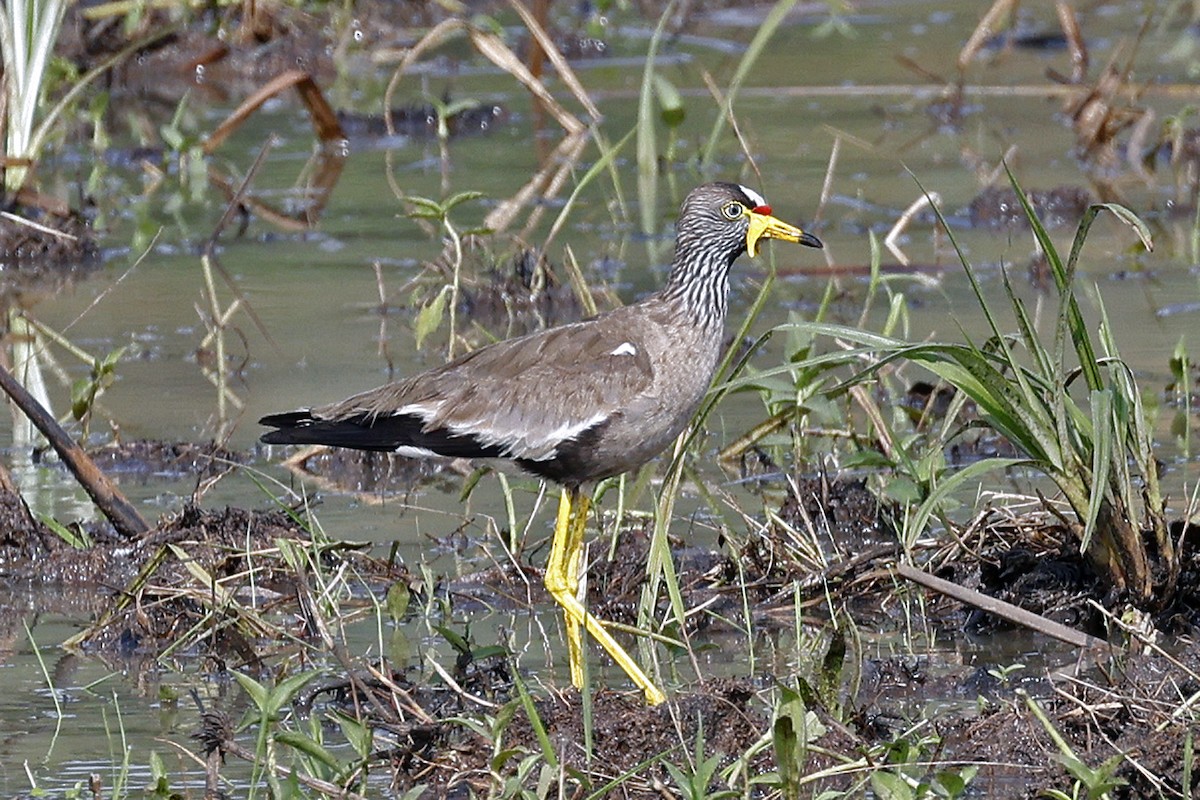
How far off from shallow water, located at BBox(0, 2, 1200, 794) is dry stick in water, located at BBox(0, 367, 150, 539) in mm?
342

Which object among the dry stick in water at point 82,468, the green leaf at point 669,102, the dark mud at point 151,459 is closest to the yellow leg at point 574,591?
the dry stick in water at point 82,468

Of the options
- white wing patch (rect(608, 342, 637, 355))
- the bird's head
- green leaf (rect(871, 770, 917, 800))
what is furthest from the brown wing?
green leaf (rect(871, 770, 917, 800))

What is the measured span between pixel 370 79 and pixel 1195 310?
7918 millimetres

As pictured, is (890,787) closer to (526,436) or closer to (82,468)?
(526,436)

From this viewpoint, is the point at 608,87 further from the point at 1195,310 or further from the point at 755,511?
the point at 755,511

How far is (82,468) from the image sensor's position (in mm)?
6316

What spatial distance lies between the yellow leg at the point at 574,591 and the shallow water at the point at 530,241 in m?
0.12

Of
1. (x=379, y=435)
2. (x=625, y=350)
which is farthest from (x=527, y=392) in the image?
(x=379, y=435)

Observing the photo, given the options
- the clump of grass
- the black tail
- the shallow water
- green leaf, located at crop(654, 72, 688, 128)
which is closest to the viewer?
the clump of grass

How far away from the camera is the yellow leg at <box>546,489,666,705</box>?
5312 mm

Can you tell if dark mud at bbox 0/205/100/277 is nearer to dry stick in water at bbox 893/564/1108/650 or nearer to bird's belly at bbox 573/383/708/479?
bird's belly at bbox 573/383/708/479

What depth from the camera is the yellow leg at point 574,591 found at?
531cm

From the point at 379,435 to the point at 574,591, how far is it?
2.39ft

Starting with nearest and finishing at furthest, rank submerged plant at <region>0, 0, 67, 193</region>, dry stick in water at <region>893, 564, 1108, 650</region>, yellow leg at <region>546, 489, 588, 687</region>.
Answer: dry stick in water at <region>893, 564, 1108, 650</region>
yellow leg at <region>546, 489, 588, 687</region>
submerged plant at <region>0, 0, 67, 193</region>
